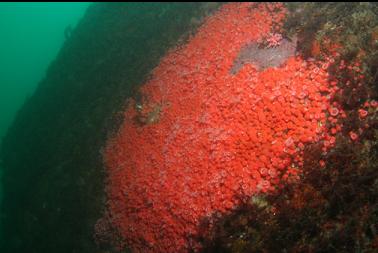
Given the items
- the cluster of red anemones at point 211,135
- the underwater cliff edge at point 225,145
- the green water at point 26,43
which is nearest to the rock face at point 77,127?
the underwater cliff edge at point 225,145

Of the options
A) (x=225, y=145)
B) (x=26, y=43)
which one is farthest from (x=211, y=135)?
(x=26, y=43)

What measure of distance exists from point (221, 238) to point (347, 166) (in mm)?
2610

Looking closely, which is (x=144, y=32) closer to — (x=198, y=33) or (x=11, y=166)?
(x=198, y=33)

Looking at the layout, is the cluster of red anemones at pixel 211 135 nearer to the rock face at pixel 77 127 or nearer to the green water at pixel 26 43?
the rock face at pixel 77 127

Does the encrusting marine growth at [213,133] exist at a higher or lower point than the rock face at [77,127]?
higher

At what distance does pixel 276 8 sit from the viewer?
31.2ft

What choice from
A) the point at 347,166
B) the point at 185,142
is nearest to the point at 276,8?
the point at 185,142

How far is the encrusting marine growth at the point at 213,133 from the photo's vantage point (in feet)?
18.6

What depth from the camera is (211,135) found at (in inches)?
275

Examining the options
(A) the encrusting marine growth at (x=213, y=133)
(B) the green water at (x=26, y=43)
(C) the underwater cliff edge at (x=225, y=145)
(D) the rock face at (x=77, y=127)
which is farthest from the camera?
(B) the green water at (x=26, y=43)

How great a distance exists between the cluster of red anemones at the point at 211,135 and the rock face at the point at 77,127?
155 cm

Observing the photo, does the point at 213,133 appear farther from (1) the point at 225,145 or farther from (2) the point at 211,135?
(1) the point at 225,145

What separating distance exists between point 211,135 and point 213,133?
7 centimetres

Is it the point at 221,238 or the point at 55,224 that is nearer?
the point at 221,238
